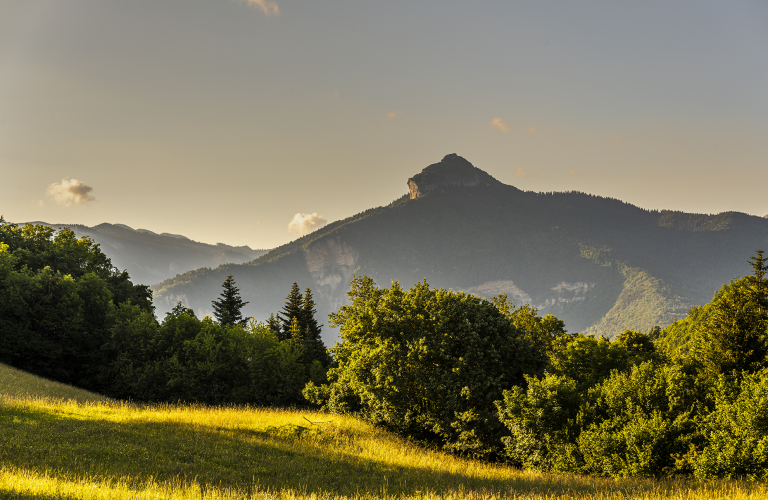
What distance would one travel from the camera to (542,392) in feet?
72.1

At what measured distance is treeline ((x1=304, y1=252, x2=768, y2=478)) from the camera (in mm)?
18500

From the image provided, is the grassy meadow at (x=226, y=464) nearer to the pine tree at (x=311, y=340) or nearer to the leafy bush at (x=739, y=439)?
the leafy bush at (x=739, y=439)

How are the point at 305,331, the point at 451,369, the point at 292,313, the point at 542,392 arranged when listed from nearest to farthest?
the point at 542,392, the point at 451,369, the point at 305,331, the point at 292,313

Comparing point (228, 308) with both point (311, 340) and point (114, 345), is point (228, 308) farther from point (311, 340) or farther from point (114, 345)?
point (114, 345)

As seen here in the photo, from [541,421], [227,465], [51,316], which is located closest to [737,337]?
[541,421]

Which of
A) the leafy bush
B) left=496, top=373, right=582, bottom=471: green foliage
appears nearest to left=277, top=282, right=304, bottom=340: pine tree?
left=496, top=373, right=582, bottom=471: green foliage

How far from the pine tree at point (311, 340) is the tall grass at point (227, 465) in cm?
3176

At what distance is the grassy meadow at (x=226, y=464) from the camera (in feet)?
35.3

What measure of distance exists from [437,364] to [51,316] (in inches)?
1398

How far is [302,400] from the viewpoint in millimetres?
45719

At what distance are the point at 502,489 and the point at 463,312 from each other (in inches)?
507

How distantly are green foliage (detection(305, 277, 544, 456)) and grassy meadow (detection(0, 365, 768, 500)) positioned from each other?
2932mm

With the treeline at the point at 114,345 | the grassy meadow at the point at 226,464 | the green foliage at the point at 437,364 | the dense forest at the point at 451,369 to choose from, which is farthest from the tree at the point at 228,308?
the grassy meadow at the point at 226,464

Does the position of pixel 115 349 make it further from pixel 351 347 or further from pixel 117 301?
pixel 351 347
